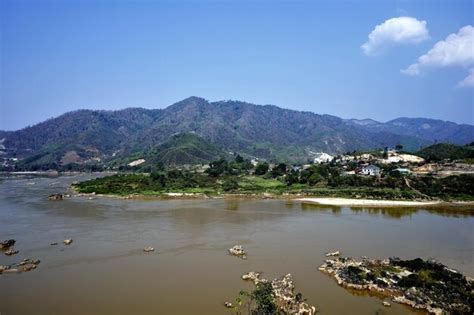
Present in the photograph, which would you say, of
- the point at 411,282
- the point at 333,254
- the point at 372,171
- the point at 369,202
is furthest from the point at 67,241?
the point at 372,171

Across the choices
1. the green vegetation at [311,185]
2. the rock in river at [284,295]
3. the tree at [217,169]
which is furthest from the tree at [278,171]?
the rock in river at [284,295]

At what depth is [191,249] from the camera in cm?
2922

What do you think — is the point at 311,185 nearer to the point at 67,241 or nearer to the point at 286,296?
the point at 67,241

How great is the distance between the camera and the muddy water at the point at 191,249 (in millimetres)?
19969

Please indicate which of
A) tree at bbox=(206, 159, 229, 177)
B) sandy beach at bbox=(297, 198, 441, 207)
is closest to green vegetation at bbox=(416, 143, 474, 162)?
sandy beach at bbox=(297, 198, 441, 207)

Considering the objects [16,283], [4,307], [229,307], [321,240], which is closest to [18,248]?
[16,283]

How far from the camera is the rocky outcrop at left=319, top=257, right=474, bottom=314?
18781 millimetres

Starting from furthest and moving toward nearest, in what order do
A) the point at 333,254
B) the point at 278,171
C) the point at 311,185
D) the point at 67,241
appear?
the point at 278,171
the point at 311,185
the point at 67,241
the point at 333,254

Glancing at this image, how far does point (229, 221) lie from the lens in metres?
40.1

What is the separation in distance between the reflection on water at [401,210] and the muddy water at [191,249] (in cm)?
23

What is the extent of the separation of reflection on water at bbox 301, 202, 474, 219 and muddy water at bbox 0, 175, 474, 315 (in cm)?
23

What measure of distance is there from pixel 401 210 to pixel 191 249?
29260mm

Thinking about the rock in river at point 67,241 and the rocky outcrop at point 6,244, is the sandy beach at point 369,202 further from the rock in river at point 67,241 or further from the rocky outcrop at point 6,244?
the rocky outcrop at point 6,244

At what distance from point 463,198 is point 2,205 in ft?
204
